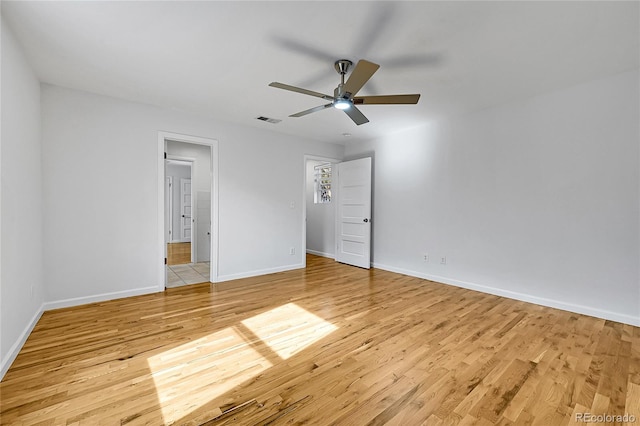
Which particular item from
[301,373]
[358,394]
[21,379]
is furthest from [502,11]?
[21,379]

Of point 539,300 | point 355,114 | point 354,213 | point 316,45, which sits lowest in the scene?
point 539,300

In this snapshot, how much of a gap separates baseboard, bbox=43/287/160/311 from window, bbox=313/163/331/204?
13.8 feet

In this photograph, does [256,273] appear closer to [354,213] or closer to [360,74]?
[354,213]

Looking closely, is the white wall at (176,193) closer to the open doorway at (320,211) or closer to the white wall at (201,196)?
the white wall at (201,196)

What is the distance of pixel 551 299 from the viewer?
336cm

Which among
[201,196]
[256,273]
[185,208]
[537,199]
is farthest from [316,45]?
[185,208]

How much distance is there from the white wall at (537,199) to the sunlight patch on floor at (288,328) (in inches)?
98.5

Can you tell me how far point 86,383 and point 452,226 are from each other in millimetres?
4462

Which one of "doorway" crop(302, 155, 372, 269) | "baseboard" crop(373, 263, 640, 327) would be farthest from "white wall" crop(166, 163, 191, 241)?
"baseboard" crop(373, 263, 640, 327)

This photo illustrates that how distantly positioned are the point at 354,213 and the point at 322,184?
175cm

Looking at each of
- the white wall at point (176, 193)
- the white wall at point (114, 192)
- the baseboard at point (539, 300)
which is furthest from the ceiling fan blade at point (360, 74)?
the white wall at point (176, 193)

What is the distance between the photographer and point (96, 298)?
343 cm

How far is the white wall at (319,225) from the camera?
662 cm

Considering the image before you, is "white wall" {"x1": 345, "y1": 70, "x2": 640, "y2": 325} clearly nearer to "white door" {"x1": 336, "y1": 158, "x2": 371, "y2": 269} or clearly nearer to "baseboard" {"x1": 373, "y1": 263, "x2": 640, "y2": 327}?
"baseboard" {"x1": 373, "y1": 263, "x2": 640, "y2": 327}
